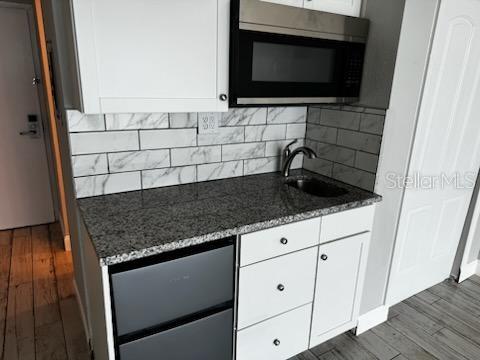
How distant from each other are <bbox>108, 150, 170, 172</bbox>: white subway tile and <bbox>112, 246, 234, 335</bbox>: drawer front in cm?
65

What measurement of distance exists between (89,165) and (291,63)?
104 cm

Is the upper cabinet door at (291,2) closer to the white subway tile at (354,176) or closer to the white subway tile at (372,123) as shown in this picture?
the white subway tile at (372,123)

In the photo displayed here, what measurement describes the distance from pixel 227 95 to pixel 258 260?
28.6 inches

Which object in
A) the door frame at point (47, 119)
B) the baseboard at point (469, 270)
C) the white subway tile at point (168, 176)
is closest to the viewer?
the white subway tile at point (168, 176)

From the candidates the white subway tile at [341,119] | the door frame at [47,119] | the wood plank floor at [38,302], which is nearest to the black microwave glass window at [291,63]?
the white subway tile at [341,119]

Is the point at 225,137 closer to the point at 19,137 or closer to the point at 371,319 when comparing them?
the point at 371,319

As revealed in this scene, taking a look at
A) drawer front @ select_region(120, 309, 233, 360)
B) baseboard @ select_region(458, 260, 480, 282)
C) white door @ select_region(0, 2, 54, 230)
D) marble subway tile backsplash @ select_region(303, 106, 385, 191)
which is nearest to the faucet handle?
marble subway tile backsplash @ select_region(303, 106, 385, 191)

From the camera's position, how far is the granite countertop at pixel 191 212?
120cm

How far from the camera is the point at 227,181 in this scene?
6.36ft

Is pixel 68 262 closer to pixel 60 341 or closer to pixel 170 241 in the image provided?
pixel 60 341

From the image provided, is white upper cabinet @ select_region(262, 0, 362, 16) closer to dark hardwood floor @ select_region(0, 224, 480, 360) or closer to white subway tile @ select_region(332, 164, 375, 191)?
white subway tile @ select_region(332, 164, 375, 191)

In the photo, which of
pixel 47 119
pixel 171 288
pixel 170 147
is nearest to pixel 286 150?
pixel 170 147

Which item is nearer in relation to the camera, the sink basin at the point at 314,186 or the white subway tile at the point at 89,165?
the white subway tile at the point at 89,165

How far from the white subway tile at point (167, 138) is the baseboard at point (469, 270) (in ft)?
7.65
